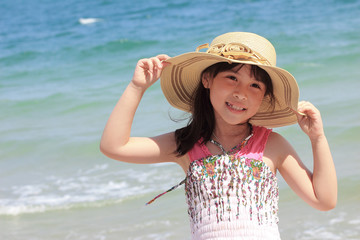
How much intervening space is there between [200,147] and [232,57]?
0.43 meters

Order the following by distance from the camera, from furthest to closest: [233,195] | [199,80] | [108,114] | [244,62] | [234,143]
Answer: [108,114] < [199,80] < [234,143] < [233,195] < [244,62]

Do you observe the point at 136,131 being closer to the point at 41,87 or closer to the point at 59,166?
the point at 59,166

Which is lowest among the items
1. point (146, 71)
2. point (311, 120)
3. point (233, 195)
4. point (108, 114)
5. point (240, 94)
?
point (108, 114)

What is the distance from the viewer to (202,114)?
2568 millimetres

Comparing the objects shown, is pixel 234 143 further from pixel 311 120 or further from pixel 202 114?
pixel 311 120

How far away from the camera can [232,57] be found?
226cm

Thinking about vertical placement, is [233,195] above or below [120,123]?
below

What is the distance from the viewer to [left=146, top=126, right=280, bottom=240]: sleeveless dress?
2.29m

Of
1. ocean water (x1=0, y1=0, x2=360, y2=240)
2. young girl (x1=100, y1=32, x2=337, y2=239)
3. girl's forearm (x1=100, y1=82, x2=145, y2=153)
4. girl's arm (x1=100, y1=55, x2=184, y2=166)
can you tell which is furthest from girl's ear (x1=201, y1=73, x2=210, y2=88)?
ocean water (x1=0, y1=0, x2=360, y2=240)

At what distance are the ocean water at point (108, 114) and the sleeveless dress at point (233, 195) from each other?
5.20 ft

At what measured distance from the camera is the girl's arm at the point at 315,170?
2.32 m

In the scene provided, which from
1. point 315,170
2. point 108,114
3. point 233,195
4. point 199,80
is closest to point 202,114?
point 199,80

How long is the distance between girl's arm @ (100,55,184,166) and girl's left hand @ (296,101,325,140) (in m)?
0.61

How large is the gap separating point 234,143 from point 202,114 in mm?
205
